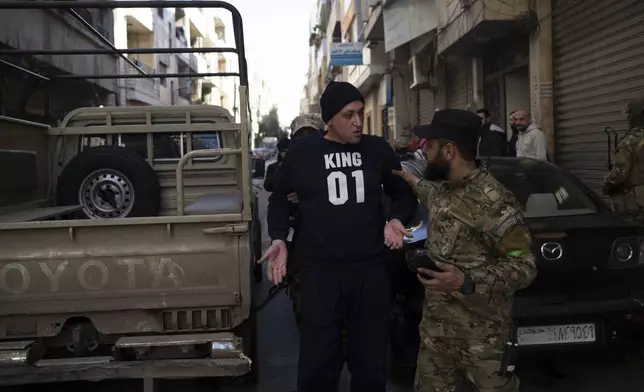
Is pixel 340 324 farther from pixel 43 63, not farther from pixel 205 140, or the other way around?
pixel 43 63

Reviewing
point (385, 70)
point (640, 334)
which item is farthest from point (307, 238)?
point (385, 70)

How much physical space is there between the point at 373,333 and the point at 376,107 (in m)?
24.7

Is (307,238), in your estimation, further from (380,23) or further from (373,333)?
(380,23)

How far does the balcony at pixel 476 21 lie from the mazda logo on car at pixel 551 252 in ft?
20.8

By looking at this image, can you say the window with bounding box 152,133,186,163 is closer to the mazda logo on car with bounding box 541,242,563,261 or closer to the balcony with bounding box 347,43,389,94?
the mazda logo on car with bounding box 541,242,563,261

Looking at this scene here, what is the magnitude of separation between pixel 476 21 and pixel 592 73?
6.76 ft

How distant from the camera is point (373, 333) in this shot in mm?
2959

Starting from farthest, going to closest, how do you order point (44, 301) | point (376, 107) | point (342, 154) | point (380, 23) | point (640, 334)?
1. point (376, 107)
2. point (380, 23)
3. point (640, 334)
4. point (44, 301)
5. point (342, 154)

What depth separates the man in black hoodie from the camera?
290cm

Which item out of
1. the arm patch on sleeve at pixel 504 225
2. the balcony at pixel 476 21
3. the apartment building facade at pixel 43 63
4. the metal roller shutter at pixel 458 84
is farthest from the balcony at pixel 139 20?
the arm patch on sleeve at pixel 504 225

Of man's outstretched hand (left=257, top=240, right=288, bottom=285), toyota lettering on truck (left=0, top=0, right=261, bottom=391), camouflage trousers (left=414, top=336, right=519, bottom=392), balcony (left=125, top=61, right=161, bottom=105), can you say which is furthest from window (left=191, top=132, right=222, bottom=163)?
balcony (left=125, top=61, right=161, bottom=105)

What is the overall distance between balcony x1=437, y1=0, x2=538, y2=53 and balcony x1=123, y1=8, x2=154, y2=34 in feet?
55.4

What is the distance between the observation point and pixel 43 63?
43.8ft

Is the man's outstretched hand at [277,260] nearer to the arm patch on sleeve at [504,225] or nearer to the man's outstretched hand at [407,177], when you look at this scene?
the man's outstretched hand at [407,177]
